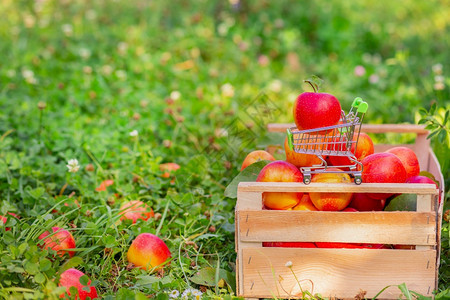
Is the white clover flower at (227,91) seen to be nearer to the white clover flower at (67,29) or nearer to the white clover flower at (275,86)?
the white clover flower at (275,86)

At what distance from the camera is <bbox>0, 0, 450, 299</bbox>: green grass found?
228cm

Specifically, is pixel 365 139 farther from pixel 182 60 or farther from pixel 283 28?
pixel 283 28

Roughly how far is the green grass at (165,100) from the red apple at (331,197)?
1.56ft

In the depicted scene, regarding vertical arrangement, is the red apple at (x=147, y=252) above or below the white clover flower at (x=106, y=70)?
below

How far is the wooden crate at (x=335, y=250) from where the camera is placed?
1910 millimetres

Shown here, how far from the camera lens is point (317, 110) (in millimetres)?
1940

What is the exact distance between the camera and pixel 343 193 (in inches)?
78.7

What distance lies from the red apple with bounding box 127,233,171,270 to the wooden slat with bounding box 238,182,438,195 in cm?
48

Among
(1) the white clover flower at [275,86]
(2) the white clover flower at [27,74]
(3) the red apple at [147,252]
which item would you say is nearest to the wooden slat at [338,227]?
(3) the red apple at [147,252]

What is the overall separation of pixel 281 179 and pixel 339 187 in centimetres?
21

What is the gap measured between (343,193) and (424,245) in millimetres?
318

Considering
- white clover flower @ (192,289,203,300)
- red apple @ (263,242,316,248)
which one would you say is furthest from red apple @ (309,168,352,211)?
white clover flower @ (192,289,203,300)

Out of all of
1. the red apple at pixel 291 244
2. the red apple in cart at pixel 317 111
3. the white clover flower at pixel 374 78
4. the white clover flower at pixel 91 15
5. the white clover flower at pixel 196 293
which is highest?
the red apple in cart at pixel 317 111

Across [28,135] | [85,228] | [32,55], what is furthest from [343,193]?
[32,55]
